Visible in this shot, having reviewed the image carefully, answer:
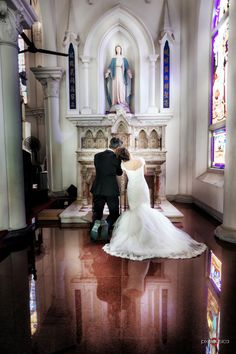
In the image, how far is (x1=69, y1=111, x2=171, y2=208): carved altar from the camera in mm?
6891

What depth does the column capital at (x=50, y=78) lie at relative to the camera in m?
Result: 7.75

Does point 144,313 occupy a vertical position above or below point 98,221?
below

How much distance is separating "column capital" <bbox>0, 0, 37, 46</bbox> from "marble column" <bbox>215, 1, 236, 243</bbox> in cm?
337

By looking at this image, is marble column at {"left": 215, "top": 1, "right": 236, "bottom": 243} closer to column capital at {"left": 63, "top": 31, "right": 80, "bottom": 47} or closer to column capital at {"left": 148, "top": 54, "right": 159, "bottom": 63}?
column capital at {"left": 148, "top": 54, "right": 159, "bottom": 63}

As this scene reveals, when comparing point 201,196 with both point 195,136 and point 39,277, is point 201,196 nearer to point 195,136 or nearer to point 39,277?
point 195,136

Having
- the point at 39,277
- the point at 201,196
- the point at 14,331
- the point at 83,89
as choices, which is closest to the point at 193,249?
the point at 39,277

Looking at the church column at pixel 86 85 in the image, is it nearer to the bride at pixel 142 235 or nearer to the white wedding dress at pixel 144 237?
the bride at pixel 142 235

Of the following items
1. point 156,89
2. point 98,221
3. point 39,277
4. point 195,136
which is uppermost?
point 156,89

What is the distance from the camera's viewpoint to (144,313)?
244cm

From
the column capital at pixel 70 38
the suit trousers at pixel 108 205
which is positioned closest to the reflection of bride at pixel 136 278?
the suit trousers at pixel 108 205

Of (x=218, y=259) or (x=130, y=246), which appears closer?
(x=218, y=259)

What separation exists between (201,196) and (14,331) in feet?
18.3

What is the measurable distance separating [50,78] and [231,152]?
592cm

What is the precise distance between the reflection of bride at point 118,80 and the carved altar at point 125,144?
26.2 inches
